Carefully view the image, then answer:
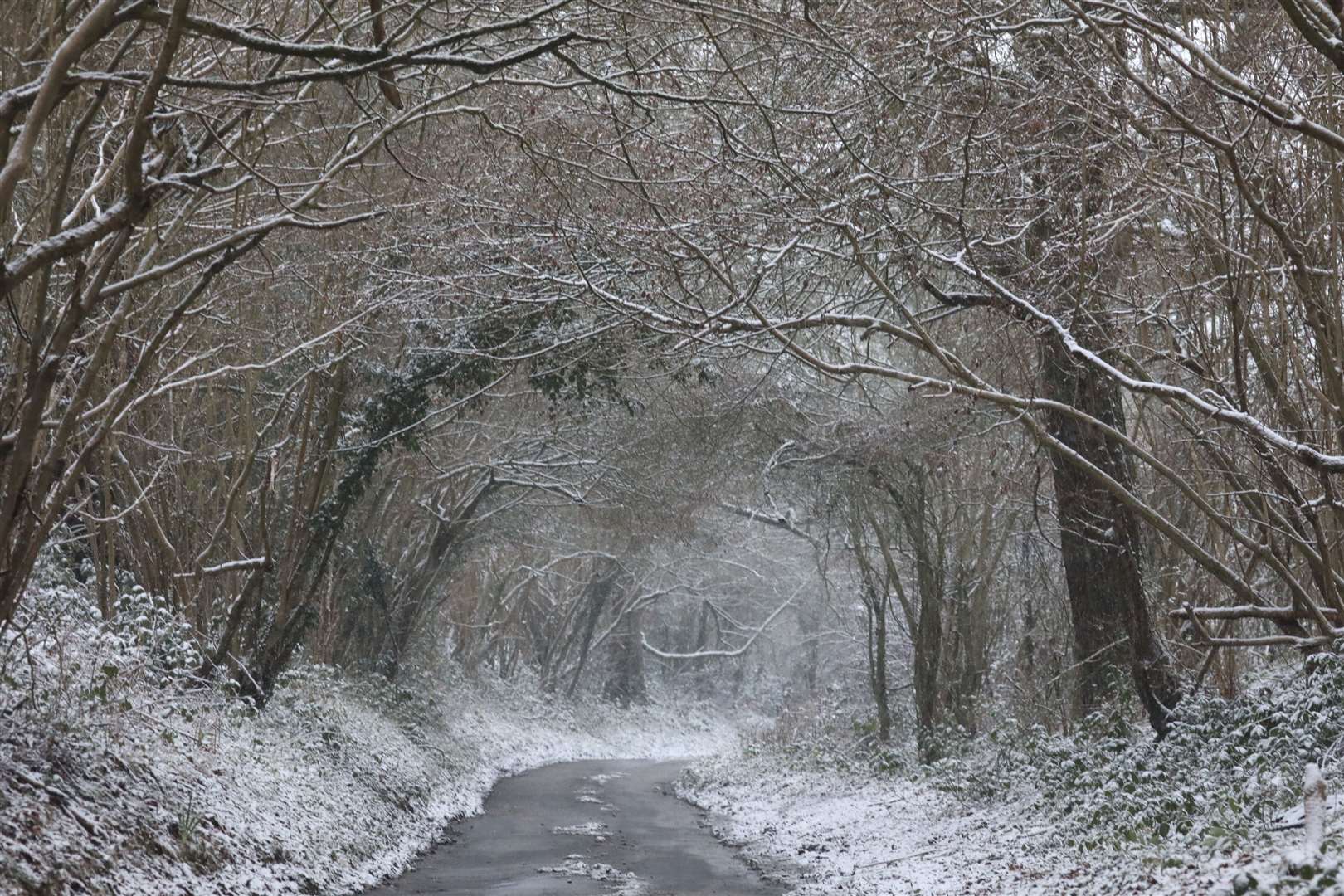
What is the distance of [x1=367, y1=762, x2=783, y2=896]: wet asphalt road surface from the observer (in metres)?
9.88

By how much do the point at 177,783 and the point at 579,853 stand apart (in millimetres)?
5161

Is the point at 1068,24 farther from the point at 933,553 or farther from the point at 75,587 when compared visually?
the point at 933,553

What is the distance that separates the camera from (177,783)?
7.99m

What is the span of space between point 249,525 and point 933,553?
31.9 feet

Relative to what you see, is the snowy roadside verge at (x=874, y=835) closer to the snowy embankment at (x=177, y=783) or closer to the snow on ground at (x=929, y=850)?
the snow on ground at (x=929, y=850)

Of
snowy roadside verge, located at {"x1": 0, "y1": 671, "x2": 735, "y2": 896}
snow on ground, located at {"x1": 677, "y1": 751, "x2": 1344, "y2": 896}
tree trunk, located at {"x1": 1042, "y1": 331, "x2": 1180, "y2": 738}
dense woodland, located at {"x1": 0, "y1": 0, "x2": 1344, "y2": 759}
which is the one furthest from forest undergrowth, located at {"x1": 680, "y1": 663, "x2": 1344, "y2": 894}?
snowy roadside verge, located at {"x1": 0, "y1": 671, "x2": 735, "y2": 896}

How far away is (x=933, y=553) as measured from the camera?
17.8 m

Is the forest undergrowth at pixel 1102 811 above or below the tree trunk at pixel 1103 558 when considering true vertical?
below

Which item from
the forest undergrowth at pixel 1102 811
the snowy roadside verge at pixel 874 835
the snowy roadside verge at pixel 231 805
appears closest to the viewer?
the snowy roadside verge at pixel 231 805

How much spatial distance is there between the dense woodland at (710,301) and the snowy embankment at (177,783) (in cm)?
51

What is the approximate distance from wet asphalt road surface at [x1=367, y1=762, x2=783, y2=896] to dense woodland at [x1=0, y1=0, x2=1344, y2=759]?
2.64 meters

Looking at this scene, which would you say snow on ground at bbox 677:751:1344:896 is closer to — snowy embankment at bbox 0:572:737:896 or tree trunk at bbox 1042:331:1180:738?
tree trunk at bbox 1042:331:1180:738

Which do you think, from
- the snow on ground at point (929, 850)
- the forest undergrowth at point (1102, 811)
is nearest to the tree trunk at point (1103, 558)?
the forest undergrowth at point (1102, 811)

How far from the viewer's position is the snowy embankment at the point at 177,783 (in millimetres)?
6250
